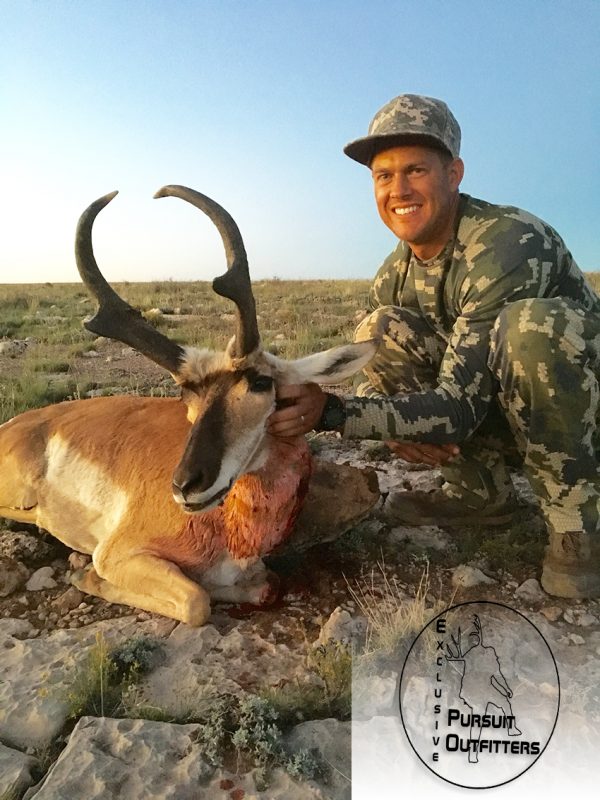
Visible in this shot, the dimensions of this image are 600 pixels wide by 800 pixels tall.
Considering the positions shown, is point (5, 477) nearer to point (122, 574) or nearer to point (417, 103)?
point (122, 574)

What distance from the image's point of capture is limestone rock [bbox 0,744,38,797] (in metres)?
2.39

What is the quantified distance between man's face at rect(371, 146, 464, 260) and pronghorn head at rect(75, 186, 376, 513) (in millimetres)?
1083

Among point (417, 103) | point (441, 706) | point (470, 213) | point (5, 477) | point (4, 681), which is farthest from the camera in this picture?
point (5, 477)

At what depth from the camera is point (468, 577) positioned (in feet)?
13.3

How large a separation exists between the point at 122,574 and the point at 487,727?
7.42 feet

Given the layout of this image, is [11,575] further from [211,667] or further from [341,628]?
[341,628]

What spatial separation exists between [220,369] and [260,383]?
0.76 ft

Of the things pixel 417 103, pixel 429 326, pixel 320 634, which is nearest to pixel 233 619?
pixel 320 634

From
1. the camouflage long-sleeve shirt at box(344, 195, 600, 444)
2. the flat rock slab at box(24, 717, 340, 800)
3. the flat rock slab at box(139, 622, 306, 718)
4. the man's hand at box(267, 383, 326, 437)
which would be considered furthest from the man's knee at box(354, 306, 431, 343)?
the flat rock slab at box(24, 717, 340, 800)

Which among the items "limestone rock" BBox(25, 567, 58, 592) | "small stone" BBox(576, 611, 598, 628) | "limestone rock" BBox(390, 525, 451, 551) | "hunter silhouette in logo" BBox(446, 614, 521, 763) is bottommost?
"limestone rock" BBox(25, 567, 58, 592)

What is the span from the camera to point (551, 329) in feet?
12.1

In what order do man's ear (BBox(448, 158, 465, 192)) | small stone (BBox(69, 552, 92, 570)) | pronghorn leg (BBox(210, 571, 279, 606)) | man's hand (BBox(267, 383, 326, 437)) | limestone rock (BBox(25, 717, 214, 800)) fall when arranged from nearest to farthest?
limestone rock (BBox(25, 717, 214, 800))
man's hand (BBox(267, 383, 326, 437))
pronghorn leg (BBox(210, 571, 279, 606))
man's ear (BBox(448, 158, 465, 192))
small stone (BBox(69, 552, 92, 570))

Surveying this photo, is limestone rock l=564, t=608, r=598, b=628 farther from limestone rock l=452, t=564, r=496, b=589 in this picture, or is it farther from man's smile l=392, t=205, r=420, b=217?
man's smile l=392, t=205, r=420, b=217

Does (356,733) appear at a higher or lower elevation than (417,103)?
lower
